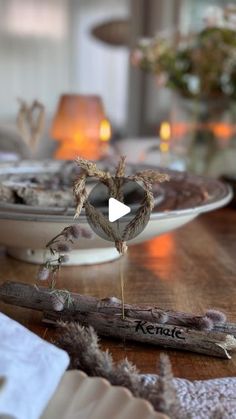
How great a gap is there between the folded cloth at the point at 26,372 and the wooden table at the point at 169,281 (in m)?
0.14

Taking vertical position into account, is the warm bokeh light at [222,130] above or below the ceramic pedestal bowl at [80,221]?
below

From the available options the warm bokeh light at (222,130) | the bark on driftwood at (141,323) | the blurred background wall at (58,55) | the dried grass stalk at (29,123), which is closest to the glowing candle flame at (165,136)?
the warm bokeh light at (222,130)

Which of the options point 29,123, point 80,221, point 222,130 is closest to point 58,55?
point 222,130

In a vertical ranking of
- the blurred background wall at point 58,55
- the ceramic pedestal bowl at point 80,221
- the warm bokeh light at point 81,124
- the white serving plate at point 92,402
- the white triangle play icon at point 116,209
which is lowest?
the blurred background wall at point 58,55

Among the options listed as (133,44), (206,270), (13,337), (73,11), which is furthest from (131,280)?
(73,11)

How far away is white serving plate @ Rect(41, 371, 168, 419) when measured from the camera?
16.3 inches

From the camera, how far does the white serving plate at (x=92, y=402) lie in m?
0.41

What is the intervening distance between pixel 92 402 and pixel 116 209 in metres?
0.19

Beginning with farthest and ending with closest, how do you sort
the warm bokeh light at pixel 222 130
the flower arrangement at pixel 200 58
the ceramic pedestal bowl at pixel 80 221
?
the warm bokeh light at pixel 222 130 → the flower arrangement at pixel 200 58 → the ceramic pedestal bowl at pixel 80 221

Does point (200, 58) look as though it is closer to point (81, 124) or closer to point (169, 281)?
point (81, 124)

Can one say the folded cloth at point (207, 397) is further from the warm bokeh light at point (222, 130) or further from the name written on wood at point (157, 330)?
the warm bokeh light at point (222, 130)

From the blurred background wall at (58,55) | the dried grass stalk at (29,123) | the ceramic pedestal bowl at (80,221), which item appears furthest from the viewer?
the blurred background wall at (58,55)

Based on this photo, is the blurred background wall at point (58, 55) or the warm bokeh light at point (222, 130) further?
the blurred background wall at point (58, 55)

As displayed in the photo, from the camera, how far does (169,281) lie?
0.83 m
